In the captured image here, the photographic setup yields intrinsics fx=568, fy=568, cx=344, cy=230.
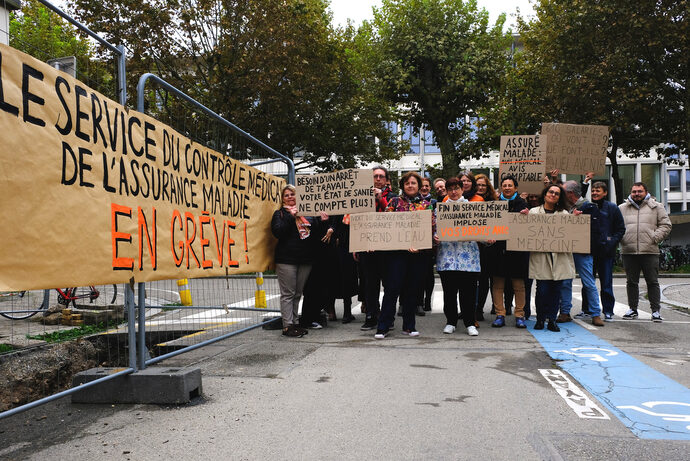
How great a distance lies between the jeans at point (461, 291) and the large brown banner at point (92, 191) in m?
2.99

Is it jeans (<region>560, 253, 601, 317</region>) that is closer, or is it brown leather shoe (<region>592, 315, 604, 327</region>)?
brown leather shoe (<region>592, 315, 604, 327</region>)

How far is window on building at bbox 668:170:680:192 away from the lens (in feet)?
143

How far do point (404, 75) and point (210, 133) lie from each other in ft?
66.6

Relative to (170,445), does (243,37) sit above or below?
above

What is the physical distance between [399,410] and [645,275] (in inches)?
242

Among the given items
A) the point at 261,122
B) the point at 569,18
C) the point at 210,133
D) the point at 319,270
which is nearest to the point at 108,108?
the point at 210,133

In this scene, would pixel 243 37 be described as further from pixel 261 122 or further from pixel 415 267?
pixel 415 267

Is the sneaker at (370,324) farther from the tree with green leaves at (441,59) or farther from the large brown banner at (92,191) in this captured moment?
the tree with green leaves at (441,59)

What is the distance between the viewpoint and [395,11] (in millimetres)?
26297

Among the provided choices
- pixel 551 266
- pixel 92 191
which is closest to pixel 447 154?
pixel 551 266

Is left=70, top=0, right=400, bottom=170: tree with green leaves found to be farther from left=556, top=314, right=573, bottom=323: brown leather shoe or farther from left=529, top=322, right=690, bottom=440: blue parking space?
left=529, top=322, right=690, bottom=440: blue parking space

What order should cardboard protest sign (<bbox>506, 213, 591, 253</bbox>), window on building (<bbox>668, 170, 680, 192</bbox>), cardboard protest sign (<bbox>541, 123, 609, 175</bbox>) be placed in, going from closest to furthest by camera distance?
cardboard protest sign (<bbox>506, 213, 591, 253</bbox>)
cardboard protest sign (<bbox>541, 123, 609, 175</bbox>)
window on building (<bbox>668, 170, 680, 192</bbox>)

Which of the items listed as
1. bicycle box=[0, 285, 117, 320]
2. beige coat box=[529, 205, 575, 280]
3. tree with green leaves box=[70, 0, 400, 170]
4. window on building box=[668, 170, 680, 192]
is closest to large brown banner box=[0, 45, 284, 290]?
bicycle box=[0, 285, 117, 320]

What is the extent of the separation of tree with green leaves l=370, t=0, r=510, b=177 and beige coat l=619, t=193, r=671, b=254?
17228mm
